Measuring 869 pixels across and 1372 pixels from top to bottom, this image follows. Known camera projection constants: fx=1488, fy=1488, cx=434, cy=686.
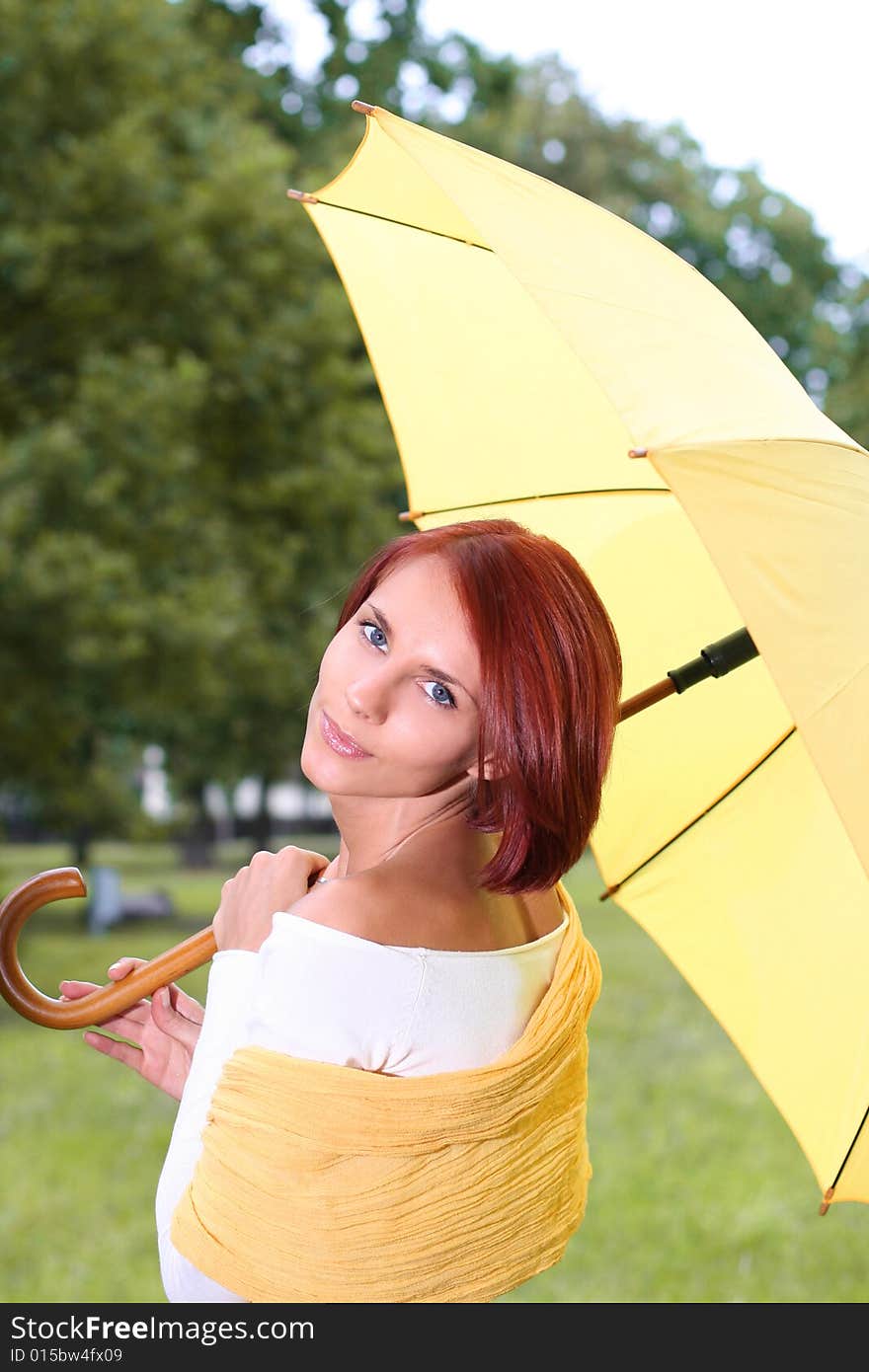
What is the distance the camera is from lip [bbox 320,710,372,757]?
1.83 metres

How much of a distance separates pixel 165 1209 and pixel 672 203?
22.7 meters

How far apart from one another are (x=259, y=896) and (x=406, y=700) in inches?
12.3

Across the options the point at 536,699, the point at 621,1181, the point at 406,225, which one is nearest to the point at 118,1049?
the point at 536,699

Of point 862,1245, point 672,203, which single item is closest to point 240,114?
point 862,1245

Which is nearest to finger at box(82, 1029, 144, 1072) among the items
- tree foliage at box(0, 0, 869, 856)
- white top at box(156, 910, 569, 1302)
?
white top at box(156, 910, 569, 1302)

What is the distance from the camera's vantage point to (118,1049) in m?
2.16

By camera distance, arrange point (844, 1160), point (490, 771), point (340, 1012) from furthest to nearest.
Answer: point (844, 1160) → point (490, 771) → point (340, 1012)

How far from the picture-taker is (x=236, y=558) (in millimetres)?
12336

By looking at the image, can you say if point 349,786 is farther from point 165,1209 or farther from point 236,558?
point 236,558

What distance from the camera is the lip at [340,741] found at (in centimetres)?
183

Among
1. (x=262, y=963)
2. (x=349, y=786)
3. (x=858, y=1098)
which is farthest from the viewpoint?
(x=858, y=1098)

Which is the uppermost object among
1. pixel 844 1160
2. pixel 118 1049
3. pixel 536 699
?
pixel 536 699

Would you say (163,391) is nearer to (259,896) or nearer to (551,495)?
(551,495)

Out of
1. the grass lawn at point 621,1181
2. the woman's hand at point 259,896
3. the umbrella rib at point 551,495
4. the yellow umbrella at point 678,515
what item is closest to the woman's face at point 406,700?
the woman's hand at point 259,896
